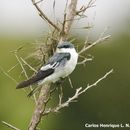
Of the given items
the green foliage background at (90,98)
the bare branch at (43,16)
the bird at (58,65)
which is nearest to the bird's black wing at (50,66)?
the bird at (58,65)

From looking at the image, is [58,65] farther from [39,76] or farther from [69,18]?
[69,18]

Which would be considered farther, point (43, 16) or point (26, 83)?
point (43, 16)

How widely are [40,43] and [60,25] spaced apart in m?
0.23

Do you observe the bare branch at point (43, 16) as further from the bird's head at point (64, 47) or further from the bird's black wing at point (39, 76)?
the bird's black wing at point (39, 76)

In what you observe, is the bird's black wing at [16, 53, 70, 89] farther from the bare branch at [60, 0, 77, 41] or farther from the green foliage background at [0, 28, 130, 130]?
the green foliage background at [0, 28, 130, 130]

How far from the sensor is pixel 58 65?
668cm

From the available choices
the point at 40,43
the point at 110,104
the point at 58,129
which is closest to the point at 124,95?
the point at 110,104

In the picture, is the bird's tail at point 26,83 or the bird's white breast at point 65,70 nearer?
the bird's tail at point 26,83

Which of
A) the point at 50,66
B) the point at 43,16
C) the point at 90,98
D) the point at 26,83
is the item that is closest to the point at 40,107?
the point at 26,83

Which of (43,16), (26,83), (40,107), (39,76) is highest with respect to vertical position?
(43,16)

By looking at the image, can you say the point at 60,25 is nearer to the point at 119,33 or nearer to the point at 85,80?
the point at 85,80

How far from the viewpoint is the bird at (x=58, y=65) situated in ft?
21.6

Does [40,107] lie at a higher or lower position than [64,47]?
lower

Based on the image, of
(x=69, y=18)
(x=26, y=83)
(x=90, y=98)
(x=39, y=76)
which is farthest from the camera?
(x=90, y=98)
